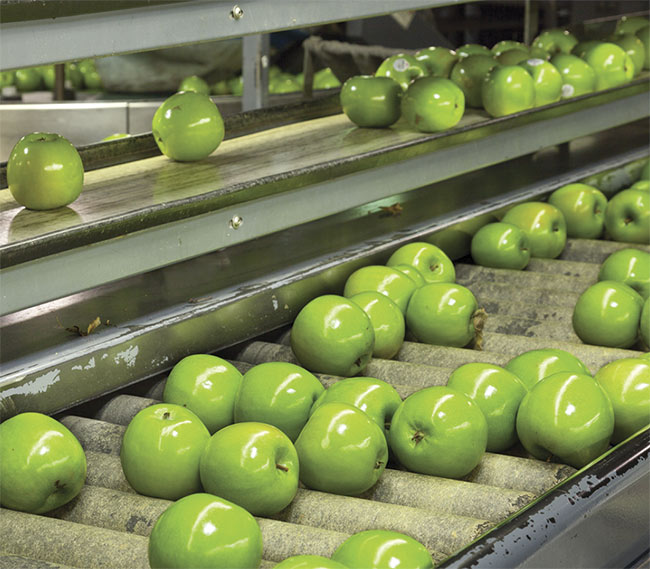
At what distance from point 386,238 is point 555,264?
1.74ft

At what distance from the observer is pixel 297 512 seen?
1534 mm

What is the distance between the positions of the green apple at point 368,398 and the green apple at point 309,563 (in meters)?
0.45

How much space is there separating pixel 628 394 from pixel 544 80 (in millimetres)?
1350

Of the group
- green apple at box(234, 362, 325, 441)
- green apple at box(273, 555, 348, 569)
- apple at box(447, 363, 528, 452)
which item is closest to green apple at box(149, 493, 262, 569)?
green apple at box(273, 555, 348, 569)

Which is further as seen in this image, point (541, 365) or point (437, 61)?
point (437, 61)

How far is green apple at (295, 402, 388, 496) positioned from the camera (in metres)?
1.54

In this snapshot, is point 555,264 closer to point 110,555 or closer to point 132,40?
point 132,40

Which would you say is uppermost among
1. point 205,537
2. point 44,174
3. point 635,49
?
point 635,49

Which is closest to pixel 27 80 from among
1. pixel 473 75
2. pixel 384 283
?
pixel 473 75

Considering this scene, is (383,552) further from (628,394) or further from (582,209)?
(582,209)

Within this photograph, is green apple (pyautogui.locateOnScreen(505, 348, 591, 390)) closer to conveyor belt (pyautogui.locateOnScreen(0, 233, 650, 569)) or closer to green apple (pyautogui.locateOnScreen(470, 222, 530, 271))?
conveyor belt (pyautogui.locateOnScreen(0, 233, 650, 569))

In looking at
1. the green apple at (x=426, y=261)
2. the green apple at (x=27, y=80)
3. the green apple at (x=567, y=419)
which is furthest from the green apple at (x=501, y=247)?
the green apple at (x=27, y=80)

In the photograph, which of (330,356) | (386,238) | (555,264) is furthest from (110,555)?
(555,264)

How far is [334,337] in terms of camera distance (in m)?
1.95
